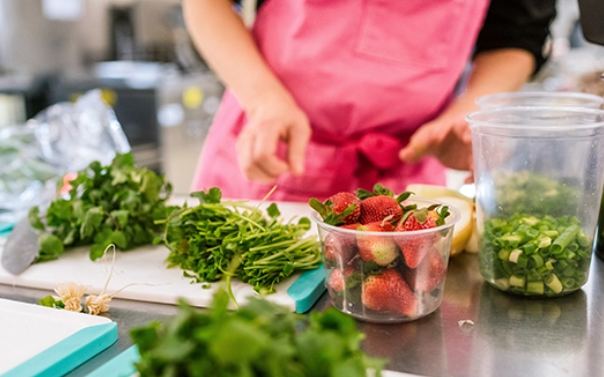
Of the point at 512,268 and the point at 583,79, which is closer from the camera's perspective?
the point at 512,268

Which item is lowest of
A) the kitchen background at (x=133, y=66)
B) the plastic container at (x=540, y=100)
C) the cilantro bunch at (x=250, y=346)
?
the kitchen background at (x=133, y=66)

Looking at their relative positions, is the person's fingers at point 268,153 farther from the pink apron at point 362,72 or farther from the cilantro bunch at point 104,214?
the pink apron at point 362,72

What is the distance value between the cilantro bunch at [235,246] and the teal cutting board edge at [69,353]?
169 millimetres

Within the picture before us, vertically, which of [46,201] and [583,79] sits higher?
[583,79]

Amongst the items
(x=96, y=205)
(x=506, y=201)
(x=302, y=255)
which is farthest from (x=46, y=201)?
(x=506, y=201)

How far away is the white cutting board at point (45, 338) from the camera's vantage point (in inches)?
24.0

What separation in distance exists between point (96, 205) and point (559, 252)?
0.72 meters

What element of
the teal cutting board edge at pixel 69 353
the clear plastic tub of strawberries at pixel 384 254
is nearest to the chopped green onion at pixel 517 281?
the clear plastic tub of strawberries at pixel 384 254

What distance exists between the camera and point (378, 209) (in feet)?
2.34

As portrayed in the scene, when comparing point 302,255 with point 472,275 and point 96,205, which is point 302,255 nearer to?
point 472,275

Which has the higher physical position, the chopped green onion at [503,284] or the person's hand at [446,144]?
the person's hand at [446,144]

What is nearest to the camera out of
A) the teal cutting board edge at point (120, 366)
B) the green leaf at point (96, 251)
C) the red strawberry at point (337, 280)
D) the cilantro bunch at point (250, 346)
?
the cilantro bunch at point (250, 346)

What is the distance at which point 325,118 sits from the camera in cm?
126

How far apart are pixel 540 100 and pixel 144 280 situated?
27.8 inches
